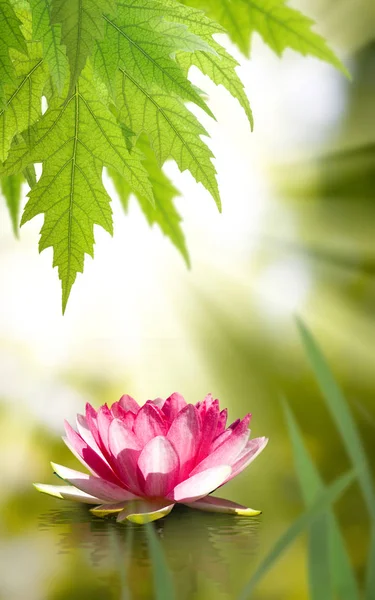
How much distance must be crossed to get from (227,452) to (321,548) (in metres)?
0.22

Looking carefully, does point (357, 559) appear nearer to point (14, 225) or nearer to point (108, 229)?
point (108, 229)

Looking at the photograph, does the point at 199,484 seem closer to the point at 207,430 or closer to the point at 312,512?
the point at 207,430

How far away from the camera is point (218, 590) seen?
0.26 m

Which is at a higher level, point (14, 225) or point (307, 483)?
point (14, 225)

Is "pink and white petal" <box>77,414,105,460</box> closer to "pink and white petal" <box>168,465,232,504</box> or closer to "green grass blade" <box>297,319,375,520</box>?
"pink and white petal" <box>168,465,232,504</box>

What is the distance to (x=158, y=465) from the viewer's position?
33 centimetres

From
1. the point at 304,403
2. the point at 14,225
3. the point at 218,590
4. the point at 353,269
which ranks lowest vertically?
the point at 218,590

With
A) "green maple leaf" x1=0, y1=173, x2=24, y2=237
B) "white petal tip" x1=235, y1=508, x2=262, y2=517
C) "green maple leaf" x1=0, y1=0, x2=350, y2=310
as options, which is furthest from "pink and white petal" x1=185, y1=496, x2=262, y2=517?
"green maple leaf" x1=0, y1=173, x2=24, y2=237

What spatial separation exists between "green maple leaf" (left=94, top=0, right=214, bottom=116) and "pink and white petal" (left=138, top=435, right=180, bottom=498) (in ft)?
0.54

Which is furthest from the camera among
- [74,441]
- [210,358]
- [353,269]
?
[353,269]

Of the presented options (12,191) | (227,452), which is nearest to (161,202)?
(12,191)

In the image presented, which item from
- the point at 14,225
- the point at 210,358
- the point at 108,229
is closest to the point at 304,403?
the point at 210,358

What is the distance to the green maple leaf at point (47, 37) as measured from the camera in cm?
27

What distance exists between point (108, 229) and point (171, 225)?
171 mm
